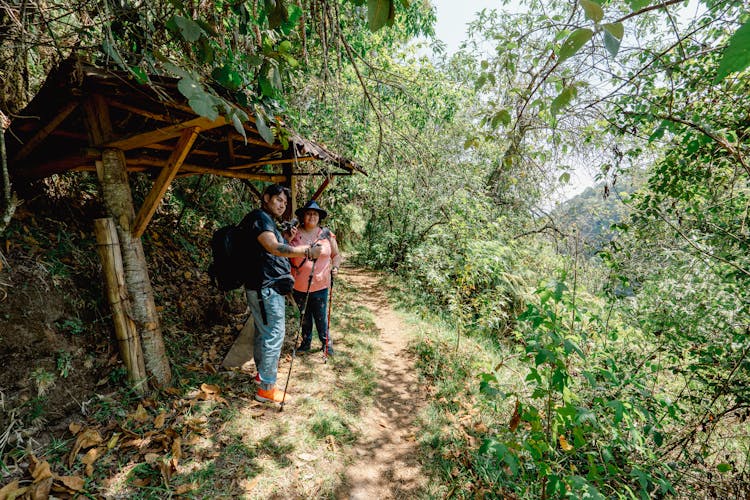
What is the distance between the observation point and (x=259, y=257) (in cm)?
333

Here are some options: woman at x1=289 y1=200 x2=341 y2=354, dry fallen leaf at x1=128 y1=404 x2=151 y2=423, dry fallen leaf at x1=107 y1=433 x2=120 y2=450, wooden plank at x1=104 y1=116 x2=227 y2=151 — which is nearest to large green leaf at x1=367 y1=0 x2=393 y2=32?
wooden plank at x1=104 y1=116 x2=227 y2=151

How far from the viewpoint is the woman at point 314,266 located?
4.18m

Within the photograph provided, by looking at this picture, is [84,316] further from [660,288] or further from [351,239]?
[351,239]

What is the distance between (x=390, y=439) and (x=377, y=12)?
11.9ft

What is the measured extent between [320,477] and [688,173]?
5436 millimetres

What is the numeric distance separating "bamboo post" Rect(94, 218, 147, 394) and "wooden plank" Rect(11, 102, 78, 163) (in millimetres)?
1081

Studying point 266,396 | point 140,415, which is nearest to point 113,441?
point 140,415

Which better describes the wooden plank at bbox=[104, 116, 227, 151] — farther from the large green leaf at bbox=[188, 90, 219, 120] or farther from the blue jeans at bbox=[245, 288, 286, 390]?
the large green leaf at bbox=[188, 90, 219, 120]

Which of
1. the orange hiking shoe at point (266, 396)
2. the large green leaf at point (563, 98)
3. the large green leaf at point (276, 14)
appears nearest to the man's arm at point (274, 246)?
the orange hiking shoe at point (266, 396)

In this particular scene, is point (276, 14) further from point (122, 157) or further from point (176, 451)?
point (176, 451)

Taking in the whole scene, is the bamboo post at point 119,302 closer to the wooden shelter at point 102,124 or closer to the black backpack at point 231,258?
the wooden shelter at point 102,124

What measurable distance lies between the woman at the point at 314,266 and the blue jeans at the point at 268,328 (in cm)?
68

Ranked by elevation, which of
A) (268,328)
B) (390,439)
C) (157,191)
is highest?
(157,191)

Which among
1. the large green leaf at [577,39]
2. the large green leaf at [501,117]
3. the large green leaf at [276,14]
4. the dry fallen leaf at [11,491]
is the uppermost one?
the large green leaf at [276,14]
